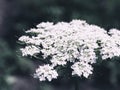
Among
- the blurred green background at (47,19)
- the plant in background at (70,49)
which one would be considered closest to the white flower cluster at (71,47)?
the plant in background at (70,49)

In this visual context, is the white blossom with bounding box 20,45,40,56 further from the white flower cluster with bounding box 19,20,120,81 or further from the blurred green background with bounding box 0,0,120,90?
the blurred green background with bounding box 0,0,120,90

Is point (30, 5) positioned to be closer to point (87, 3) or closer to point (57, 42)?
point (87, 3)

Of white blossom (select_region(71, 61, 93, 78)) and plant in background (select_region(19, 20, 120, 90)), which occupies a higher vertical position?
plant in background (select_region(19, 20, 120, 90))

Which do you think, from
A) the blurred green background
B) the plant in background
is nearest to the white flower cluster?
the plant in background

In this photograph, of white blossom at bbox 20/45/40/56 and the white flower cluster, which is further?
white blossom at bbox 20/45/40/56

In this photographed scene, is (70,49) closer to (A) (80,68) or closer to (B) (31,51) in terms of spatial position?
(A) (80,68)

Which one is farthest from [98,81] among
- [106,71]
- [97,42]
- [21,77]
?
[97,42]
